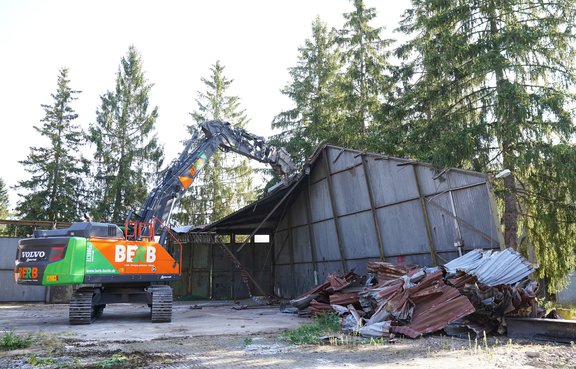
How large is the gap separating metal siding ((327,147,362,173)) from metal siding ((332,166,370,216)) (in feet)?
0.64

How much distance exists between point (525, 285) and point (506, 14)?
886 centimetres

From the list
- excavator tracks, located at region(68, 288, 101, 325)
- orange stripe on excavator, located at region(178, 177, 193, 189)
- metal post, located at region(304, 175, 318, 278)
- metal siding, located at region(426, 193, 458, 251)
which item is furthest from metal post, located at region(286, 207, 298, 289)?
excavator tracks, located at region(68, 288, 101, 325)

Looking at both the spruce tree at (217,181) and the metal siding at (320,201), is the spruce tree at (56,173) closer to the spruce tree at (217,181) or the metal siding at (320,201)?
the spruce tree at (217,181)

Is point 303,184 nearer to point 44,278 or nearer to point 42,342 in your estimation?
point 44,278

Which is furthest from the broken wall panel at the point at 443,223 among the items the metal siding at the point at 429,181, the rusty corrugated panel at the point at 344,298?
the rusty corrugated panel at the point at 344,298

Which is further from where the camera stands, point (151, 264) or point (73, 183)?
point (73, 183)

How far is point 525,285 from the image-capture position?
836cm

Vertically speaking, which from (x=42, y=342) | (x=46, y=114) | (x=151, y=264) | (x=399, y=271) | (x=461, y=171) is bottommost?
(x=42, y=342)

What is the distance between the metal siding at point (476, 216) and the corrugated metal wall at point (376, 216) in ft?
0.08

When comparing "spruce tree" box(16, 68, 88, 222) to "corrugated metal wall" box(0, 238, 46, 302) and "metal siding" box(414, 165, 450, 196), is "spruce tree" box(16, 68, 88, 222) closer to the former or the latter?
"corrugated metal wall" box(0, 238, 46, 302)

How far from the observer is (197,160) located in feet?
44.7

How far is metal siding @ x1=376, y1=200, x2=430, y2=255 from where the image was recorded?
12.3 meters

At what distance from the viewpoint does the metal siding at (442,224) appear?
11.3 m

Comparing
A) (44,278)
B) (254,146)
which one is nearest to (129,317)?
(44,278)
